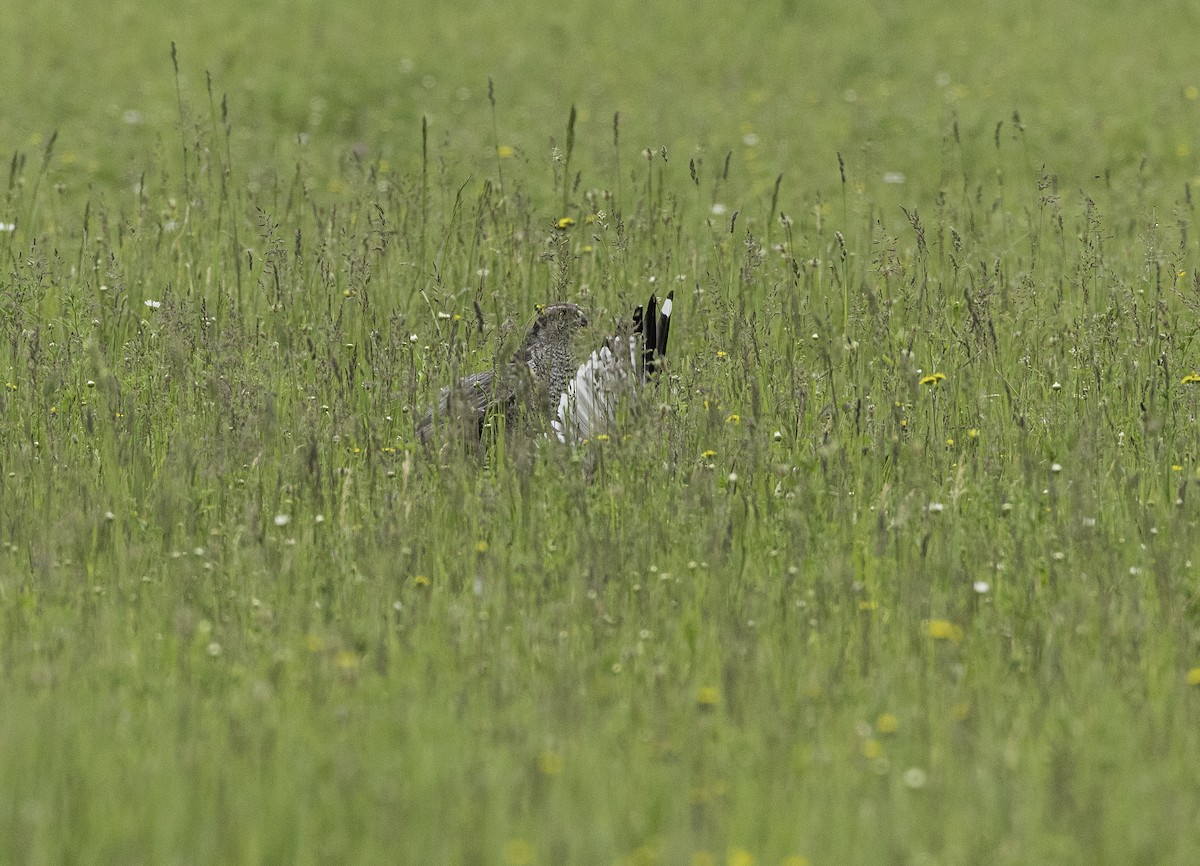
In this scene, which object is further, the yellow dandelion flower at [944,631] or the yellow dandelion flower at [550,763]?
the yellow dandelion flower at [944,631]

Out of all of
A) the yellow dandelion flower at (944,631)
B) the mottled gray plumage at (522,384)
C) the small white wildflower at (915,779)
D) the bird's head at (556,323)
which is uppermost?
the bird's head at (556,323)

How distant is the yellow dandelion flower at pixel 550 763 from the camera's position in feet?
8.43

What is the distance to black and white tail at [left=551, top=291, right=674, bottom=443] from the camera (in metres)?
4.18

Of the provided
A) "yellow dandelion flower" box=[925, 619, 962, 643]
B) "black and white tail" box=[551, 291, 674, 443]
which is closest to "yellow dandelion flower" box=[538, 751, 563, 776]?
"yellow dandelion flower" box=[925, 619, 962, 643]

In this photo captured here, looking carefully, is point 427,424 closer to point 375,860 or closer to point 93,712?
point 93,712

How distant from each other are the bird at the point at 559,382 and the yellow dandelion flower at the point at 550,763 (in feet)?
4.79

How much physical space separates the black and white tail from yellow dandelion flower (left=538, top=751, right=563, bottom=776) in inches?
57.3

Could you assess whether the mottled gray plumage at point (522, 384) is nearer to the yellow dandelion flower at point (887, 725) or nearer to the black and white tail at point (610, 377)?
the black and white tail at point (610, 377)

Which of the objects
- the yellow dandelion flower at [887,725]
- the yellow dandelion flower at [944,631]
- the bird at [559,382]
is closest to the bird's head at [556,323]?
the bird at [559,382]

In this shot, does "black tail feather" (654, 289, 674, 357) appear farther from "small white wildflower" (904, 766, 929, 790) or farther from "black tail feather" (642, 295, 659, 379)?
"small white wildflower" (904, 766, 929, 790)

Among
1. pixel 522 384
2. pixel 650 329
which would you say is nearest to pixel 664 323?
pixel 650 329

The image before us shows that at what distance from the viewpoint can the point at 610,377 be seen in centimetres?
434

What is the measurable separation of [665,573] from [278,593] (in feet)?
2.90

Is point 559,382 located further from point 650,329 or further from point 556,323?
point 650,329
